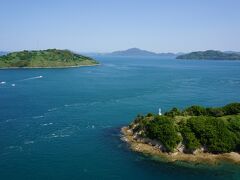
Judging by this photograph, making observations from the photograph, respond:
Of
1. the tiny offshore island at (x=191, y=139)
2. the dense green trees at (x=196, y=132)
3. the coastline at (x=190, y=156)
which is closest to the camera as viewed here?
the coastline at (x=190, y=156)

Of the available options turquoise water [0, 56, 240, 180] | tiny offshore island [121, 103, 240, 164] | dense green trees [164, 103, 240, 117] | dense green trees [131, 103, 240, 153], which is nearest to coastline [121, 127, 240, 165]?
tiny offshore island [121, 103, 240, 164]

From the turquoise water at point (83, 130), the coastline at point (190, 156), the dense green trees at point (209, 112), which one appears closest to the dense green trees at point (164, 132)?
the coastline at point (190, 156)

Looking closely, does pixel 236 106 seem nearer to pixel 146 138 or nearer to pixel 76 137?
pixel 146 138

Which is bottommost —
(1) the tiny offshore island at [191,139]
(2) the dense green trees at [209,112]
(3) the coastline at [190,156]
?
(3) the coastline at [190,156]

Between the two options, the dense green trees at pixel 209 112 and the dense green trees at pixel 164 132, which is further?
the dense green trees at pixel 209 112

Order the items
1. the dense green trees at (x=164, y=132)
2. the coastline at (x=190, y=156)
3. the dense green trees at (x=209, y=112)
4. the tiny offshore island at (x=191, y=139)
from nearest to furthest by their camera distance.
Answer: the coastline at (x=190, y=156), the tiny offshore island at (x=191, y=139), the dense green trees at (x=164, y=132), the dense green trees at (x=209, y=112)

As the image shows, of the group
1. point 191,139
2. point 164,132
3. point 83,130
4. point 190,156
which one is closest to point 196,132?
point 191,139

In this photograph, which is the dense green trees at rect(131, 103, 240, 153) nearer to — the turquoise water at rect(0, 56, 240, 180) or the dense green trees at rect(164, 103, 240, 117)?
the dense green trees at rect(164, 103, 240, 117)

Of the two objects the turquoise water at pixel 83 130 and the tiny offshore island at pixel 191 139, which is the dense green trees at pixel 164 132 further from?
the turquoise water at pixel 83 130

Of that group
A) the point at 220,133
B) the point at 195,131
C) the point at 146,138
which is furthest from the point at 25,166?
the point at 220,133
